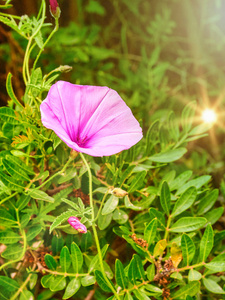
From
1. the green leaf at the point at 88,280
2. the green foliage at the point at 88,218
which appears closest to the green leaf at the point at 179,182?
the green foliage at the point at 88,218

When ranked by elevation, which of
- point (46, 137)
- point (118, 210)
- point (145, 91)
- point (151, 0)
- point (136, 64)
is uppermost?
point (151, 0)

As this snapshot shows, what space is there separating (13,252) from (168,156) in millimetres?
311

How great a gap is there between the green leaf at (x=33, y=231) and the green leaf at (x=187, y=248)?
22cm

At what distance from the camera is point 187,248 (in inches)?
19.2

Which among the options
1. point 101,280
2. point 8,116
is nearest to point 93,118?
point 8,116

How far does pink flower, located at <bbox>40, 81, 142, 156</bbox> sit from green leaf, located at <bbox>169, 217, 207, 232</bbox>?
0.55 ft

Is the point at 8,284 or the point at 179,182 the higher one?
the point at 179,182

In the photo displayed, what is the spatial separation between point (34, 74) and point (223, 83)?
3.65 ft

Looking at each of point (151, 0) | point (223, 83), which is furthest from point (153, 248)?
point (151, 0)

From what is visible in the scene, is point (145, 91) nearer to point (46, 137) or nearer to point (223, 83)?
point (223, 83)

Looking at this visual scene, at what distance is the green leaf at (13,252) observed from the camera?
1.63 ft

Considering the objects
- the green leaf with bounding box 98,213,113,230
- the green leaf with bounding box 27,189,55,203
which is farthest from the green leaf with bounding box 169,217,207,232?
the green leaf with bounding box 27,189,55,203

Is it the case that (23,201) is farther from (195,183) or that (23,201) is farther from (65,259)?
(195,183)

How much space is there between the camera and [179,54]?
4.99ft
